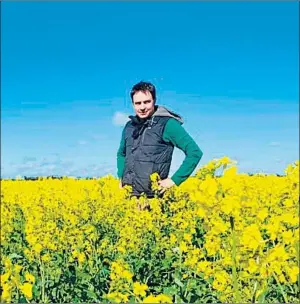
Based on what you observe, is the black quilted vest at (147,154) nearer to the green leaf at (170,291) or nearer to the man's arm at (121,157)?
the man's arm at (121,157)

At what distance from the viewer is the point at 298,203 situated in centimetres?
244

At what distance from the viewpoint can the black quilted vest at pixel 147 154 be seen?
187 inches

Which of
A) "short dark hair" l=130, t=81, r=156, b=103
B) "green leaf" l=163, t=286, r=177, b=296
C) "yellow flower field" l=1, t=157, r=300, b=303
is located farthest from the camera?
"short dark hair" l=130, t=81, r=156, b=103

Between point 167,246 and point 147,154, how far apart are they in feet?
2.29

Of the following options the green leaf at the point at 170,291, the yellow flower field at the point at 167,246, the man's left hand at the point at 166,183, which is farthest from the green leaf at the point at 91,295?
the man's left hand at the point at 166,183

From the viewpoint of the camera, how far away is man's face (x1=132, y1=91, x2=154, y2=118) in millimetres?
4680

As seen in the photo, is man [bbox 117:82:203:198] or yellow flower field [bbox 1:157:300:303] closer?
yellow flower field [bbox 1:157:300:303]

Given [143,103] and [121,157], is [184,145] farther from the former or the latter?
[121,157]

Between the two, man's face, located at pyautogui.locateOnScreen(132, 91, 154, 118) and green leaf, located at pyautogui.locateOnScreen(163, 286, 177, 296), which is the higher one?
man's face, located at pyautogui.locateOnScreen(132, 91, 154, 118)

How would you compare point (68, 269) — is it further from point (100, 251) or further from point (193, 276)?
point (193, 276)

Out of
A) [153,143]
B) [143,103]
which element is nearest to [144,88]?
[143,103]

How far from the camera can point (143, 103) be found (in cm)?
469

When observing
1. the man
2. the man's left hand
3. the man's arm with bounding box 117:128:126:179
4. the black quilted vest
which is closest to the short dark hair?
the man

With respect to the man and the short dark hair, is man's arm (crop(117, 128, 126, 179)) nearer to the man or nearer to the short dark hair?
the man
